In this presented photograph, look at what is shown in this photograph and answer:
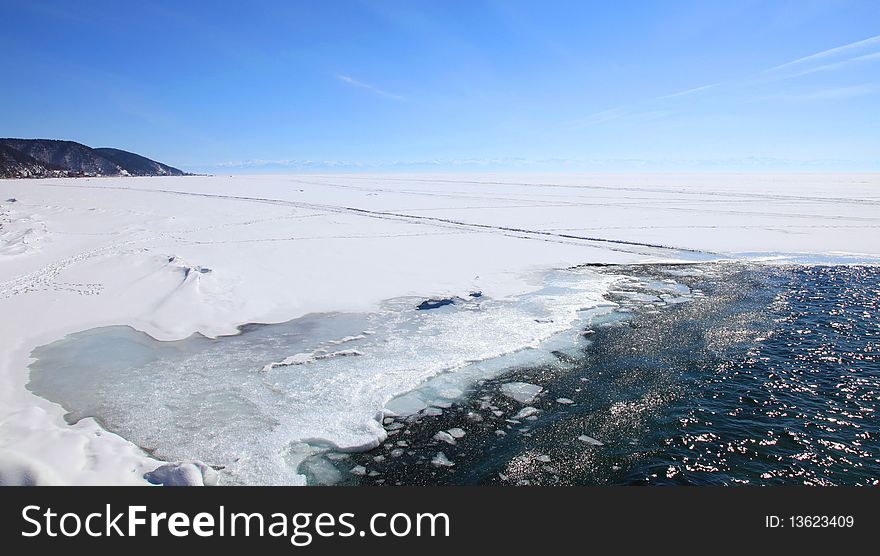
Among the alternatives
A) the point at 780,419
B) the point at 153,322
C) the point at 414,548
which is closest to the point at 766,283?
the point at 780,419

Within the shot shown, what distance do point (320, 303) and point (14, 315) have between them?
4.91 m

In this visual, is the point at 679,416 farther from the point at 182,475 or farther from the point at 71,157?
the point at 71,157

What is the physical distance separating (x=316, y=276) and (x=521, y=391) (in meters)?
6.67

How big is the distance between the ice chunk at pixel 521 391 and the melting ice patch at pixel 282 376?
16.4 inches

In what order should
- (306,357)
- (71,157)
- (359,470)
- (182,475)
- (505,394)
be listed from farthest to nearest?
(71,157) → (306,357) → (505,394) → (359,470) → (182,475)

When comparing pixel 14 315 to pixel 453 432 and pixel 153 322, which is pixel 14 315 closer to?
pixel 153 322

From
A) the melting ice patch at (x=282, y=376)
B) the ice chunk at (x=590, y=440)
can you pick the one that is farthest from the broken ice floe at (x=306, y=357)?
the ice chunk at (x=590, y=440)

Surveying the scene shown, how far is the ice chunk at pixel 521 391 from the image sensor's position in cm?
547

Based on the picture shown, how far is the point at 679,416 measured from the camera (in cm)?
500

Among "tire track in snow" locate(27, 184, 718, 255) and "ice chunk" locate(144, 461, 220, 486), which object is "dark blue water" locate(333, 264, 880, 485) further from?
"tire track in snow" locate(27, 184, 718, 255)

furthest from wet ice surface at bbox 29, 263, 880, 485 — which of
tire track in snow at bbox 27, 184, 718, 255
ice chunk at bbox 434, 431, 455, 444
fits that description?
tire track in snow at bbox 27, 184, 718, 255

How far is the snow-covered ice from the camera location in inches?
189

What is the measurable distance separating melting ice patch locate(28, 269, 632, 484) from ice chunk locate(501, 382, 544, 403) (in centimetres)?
42

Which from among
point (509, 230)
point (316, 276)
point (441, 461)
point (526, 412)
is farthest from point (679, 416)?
point (509, 230)
